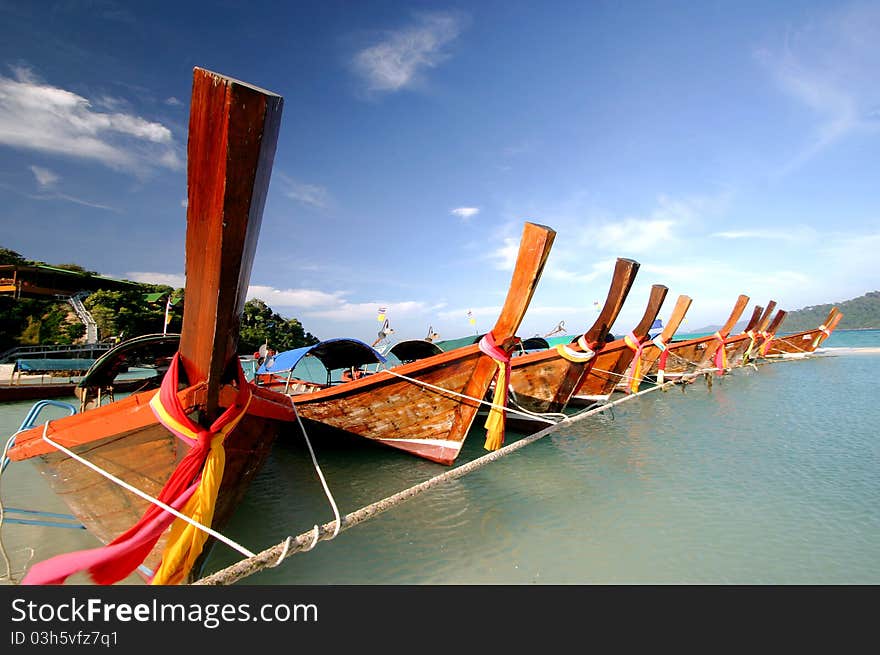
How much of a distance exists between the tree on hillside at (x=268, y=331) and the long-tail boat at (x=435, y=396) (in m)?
31.6

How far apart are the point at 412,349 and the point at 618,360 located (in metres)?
5.55

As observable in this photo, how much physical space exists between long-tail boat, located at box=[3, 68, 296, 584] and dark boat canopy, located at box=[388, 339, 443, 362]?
7.33 meters

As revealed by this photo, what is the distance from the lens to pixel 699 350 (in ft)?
61.5

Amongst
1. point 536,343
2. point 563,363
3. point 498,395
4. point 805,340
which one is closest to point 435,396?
point 498,395

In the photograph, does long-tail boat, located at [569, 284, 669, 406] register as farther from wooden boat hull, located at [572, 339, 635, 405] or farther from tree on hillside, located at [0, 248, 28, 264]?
tree on hillside, located at [0, 248, 28, 264]

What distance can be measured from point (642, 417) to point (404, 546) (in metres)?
9.07

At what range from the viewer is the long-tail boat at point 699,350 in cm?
1691

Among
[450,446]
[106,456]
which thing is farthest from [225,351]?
[450,446]

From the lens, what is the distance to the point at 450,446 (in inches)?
235

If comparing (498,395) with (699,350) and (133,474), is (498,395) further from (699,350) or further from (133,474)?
(699,350)

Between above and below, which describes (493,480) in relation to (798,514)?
below

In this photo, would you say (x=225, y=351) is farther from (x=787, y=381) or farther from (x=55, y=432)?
(x=787, y=381)

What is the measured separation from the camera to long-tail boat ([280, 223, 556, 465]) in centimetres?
534

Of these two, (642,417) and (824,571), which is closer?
(824,571)
